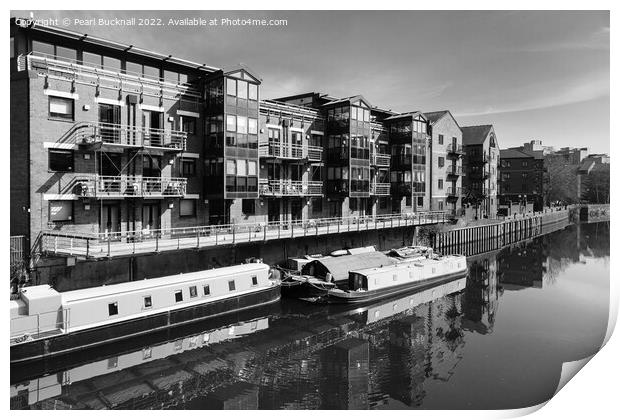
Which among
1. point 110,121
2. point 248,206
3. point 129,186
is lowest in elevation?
point 248,206

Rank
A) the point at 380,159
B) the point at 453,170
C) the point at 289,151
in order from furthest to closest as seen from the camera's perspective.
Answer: the point at 453,170 < the point at 380,159 < the point at 289,151

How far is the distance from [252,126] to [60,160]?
11.9 meters

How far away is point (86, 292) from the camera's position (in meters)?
19.3

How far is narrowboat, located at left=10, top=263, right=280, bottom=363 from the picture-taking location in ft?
55.2

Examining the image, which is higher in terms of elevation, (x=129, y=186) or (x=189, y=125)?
(x=189, y=125)

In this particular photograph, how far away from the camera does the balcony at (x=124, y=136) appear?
2378 centimetres

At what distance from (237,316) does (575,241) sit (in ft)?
175

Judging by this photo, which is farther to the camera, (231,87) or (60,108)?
(231,87)

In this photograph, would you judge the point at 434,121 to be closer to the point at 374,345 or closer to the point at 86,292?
the point at 374,345

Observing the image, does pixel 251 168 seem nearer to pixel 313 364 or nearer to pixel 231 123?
pixel 231 123

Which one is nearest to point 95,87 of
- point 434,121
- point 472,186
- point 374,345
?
point 374,345

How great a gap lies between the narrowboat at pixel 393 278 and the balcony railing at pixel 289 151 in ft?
36.0

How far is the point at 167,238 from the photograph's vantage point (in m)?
26.5

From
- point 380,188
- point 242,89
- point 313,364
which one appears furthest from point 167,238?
point 380,188
